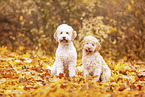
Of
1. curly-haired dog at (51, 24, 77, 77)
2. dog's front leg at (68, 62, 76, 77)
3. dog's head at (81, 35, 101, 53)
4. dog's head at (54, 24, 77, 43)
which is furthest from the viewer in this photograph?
dog's front leg at (68, 62, 76, 77)

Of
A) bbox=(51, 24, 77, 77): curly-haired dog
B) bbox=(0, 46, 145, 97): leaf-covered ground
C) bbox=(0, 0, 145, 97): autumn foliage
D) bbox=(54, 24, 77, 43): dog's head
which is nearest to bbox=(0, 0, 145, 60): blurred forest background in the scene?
bbox=(0, 0, 145, 97): autumn foliage

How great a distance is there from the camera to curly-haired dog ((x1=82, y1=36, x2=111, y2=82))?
12.9 feet

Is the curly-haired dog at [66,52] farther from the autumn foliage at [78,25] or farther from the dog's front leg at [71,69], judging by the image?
the autumn foliage at [78,25]

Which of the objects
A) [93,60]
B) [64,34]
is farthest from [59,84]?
[64,34]

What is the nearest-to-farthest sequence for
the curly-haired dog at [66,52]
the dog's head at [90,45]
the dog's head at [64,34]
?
the dog's head at [90,45] < the dog's head at [64,34] < the curly-haired dog at [66,52]

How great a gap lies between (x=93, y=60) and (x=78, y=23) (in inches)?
194

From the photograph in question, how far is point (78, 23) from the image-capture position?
8.73m

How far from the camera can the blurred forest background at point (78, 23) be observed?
866 cm

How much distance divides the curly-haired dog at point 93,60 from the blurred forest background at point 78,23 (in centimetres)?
428

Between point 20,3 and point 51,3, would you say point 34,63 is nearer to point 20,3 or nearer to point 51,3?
point 51,3

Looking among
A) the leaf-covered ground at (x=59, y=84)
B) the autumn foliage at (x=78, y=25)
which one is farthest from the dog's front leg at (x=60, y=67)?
the autumn foliage at (x=78, y=25)

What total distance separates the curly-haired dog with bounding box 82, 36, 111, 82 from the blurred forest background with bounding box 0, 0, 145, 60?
428 centimetres

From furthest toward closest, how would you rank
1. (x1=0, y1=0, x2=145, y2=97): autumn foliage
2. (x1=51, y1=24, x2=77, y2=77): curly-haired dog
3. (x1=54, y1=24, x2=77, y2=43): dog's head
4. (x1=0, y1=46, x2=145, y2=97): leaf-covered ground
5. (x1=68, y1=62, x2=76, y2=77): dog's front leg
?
(x1=0, y1=0, x2=145, y2=97): autumn foliage
(x1=68, y1=62, x2=76, y2=77): dog's front leg
(x1=51, y1=24, x2=77, y2=77): curly-haired dog
(x1=54, y1=24, x2=77, y2=43): dog's head
(x1=0, y1=46, x2=145, y2=97): leaf-covered ground

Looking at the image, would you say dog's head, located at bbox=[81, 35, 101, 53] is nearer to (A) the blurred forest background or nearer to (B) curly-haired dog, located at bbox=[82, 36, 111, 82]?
(B) curly-haired dog, located at bbox=[82, 36, 111, 82]
